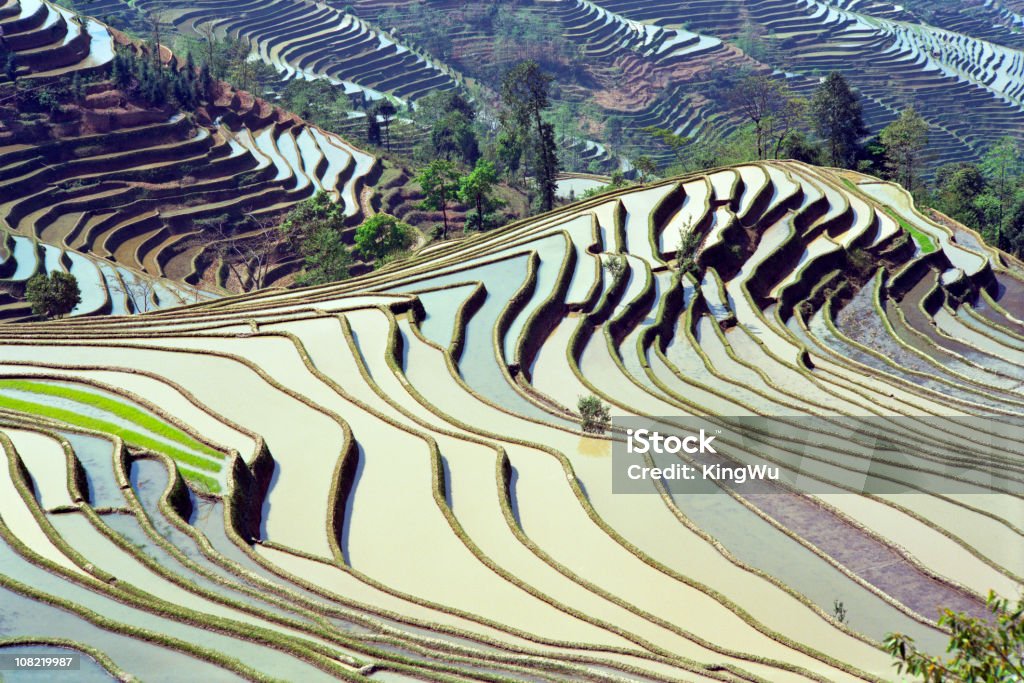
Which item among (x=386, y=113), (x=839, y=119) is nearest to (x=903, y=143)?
(x=839, y=119)

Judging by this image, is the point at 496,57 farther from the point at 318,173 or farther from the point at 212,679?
the point at 212,679

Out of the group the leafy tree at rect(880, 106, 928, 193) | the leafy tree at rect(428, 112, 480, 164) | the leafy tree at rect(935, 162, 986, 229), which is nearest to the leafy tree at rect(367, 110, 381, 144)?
the leafy tree at rect(428, 112, 480, 164)

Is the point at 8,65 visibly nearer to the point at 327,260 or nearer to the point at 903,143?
the point at 327,260

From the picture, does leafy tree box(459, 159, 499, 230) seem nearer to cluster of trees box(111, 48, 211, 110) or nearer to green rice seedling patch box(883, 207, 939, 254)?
cluster of trees box(111, 48, 211, 110)

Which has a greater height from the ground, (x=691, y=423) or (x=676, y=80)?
(x=691, y=423)

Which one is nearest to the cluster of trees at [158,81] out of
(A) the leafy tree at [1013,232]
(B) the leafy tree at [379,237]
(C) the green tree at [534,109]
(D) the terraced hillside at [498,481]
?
(B) the leafy tree at [379,237]

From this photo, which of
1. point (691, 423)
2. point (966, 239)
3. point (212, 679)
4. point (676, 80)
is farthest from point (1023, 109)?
point (212, 679)
